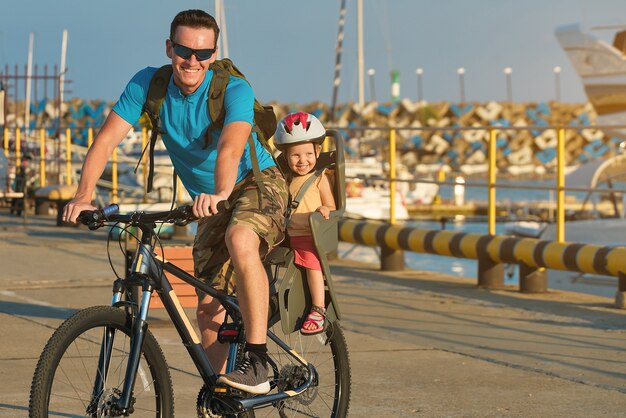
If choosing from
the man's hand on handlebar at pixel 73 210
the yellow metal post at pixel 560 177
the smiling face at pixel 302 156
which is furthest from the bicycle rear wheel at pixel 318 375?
the yellow metal post at pixel 560 177

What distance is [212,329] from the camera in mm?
5340

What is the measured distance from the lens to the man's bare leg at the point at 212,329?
17.4ft

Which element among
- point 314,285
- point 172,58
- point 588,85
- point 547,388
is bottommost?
point 547,388

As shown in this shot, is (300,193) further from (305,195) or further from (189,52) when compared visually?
(189,52)

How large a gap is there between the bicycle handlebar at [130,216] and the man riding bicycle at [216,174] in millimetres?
125

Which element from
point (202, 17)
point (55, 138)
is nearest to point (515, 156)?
point (55, 138)

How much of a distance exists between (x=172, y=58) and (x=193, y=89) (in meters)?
0.13

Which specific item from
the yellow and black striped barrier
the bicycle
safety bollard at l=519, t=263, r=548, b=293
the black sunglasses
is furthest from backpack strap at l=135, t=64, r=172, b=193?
safety bollard at l=519, t=263, r=548, b=293

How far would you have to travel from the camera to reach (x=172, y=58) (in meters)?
5.11

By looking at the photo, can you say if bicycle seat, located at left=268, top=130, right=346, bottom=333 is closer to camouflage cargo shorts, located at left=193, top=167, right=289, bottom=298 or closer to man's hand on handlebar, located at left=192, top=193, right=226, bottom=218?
camouflage cargo shorts, located at left=193, top=167, right=289, bottom=298

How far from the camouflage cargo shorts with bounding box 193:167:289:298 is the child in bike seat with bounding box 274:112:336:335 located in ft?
0.62

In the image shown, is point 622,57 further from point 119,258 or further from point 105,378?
point 105,378

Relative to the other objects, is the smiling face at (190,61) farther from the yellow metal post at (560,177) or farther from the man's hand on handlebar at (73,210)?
the yellow metal post at (560,177)

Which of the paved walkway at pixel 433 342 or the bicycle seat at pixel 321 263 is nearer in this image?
the bicycle seat at pixel 321 263
